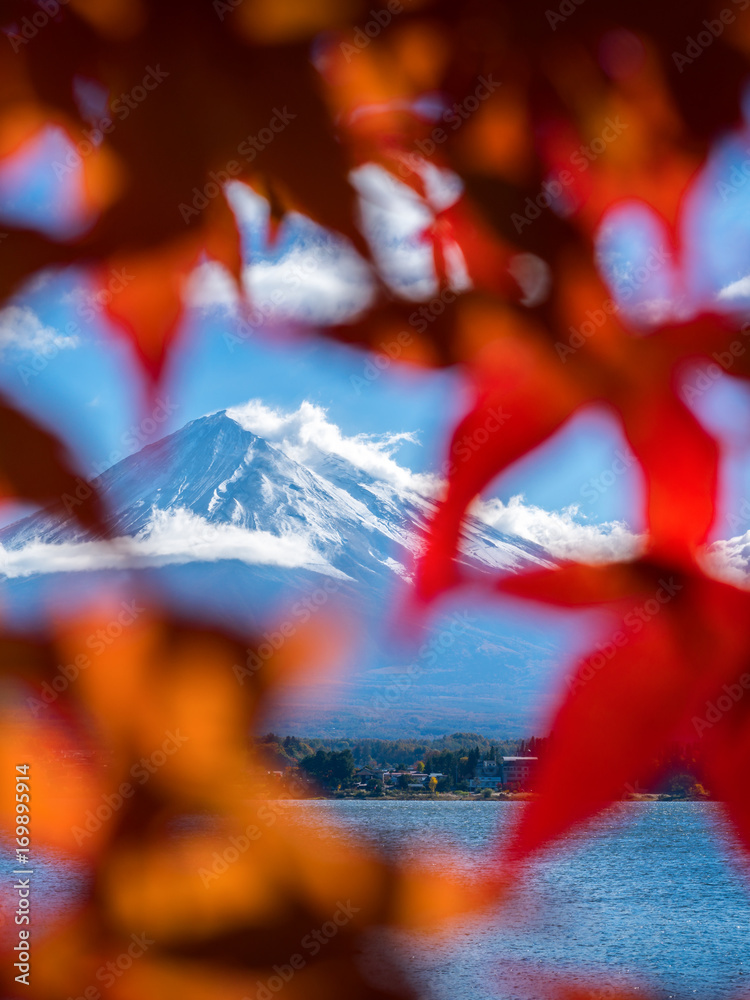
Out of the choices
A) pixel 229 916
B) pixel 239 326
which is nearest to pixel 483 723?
pixel 229 916

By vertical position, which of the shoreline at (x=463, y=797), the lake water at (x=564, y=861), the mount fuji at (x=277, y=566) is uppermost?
the mount fuji at (x=277, y=566)

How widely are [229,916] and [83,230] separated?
1.50 ft

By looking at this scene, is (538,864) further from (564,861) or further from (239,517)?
(239,517)

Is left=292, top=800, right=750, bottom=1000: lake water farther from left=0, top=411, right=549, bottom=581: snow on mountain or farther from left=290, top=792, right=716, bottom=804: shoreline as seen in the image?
left=0, top=411, right=549, bottom=581: snow on mountain

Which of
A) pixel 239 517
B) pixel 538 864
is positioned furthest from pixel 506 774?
pixel 239 517

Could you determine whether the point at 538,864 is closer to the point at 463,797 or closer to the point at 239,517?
the point at 463,797

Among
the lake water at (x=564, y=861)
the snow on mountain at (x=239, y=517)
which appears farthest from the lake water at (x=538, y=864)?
the snow on mountain at (x=239, y=517)

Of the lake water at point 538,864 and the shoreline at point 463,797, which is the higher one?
the shoreline at point 463,797

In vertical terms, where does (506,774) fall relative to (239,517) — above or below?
below

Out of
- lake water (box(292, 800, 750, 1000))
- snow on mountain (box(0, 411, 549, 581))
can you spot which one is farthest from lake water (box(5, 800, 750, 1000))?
snow on mountain (box(0, 411, 549, 581))

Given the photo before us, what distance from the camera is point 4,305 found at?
603mm

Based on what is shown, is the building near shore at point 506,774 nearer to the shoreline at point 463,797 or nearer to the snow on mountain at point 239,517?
the shoreline at point 463,797

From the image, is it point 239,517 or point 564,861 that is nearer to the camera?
point 564,861

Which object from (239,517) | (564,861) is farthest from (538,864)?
(239,517)
